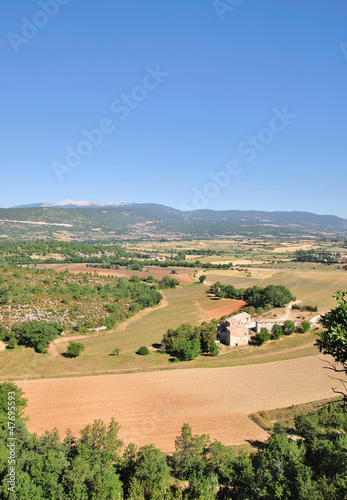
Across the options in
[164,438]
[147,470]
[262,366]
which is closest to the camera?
[147,470]

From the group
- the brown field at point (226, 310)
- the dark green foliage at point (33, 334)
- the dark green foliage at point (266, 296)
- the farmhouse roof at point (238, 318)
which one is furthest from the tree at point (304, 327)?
the dark green foliage at point (33, 334)

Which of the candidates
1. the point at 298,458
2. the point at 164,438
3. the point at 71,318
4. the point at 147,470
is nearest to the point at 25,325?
the point at 71,318

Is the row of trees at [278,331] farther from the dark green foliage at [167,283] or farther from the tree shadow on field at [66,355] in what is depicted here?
the dark green foliage at [167,283]

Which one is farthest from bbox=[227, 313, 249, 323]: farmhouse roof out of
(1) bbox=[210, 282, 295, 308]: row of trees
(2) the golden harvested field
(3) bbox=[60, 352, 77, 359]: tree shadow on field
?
(3) bbox=[60, 352, 77, 359]: tree shadow on field

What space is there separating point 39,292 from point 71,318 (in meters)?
8.89

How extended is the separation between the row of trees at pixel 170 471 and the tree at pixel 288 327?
24444 mm

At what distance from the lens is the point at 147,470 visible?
14688 mm

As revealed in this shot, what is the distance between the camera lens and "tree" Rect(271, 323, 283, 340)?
129ft

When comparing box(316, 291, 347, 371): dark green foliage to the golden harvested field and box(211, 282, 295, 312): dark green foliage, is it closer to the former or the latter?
box(211, 282, 295, 312): dark green foliage

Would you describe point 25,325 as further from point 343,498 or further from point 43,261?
point 43,261

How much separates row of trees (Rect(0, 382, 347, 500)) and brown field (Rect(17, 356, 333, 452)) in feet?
10.6

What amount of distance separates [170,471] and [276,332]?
26972 millimetres

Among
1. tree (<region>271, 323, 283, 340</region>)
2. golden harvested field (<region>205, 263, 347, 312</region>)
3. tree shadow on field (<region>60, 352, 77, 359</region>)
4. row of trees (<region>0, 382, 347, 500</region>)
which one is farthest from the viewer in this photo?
golden harvested field (<region>205, 263, 347, 312</region>)

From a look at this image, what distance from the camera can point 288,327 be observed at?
41.0m
